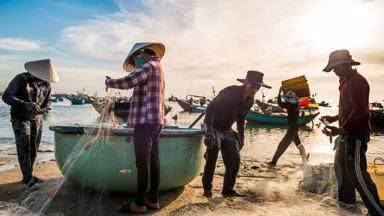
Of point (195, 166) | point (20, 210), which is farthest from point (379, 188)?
point (20, 210)

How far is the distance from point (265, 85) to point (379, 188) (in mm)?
2016

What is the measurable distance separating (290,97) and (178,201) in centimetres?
499

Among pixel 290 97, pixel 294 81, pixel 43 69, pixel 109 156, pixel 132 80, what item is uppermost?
pixel 294 81

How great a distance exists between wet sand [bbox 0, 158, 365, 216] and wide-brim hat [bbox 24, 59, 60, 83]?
5.21ft

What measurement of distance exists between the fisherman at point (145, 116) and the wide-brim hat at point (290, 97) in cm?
517

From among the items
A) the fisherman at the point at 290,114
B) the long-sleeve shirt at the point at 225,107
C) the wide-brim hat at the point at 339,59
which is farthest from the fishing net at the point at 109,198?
the fisherman at the point at 290,114

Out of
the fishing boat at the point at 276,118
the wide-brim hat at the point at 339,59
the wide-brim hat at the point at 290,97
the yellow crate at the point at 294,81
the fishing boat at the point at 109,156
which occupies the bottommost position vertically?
the fishing boat at the point at 109,156

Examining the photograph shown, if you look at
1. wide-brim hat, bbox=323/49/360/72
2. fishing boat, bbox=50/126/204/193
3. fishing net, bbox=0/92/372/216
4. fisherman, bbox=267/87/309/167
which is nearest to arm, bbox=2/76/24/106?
fishing boat, bbox=50/126/204/193

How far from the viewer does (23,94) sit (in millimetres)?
5078

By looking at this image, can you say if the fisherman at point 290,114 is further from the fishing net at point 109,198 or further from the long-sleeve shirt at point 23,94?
the long-sleeve shirt at point 23,94

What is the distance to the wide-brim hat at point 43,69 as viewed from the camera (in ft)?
16.6

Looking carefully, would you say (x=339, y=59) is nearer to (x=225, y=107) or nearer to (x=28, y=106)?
(x=225, y=107)

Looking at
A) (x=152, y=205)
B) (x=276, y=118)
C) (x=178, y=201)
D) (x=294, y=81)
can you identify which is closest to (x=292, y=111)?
(x=294, y=81)

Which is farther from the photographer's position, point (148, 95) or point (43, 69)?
point (43, 69)
